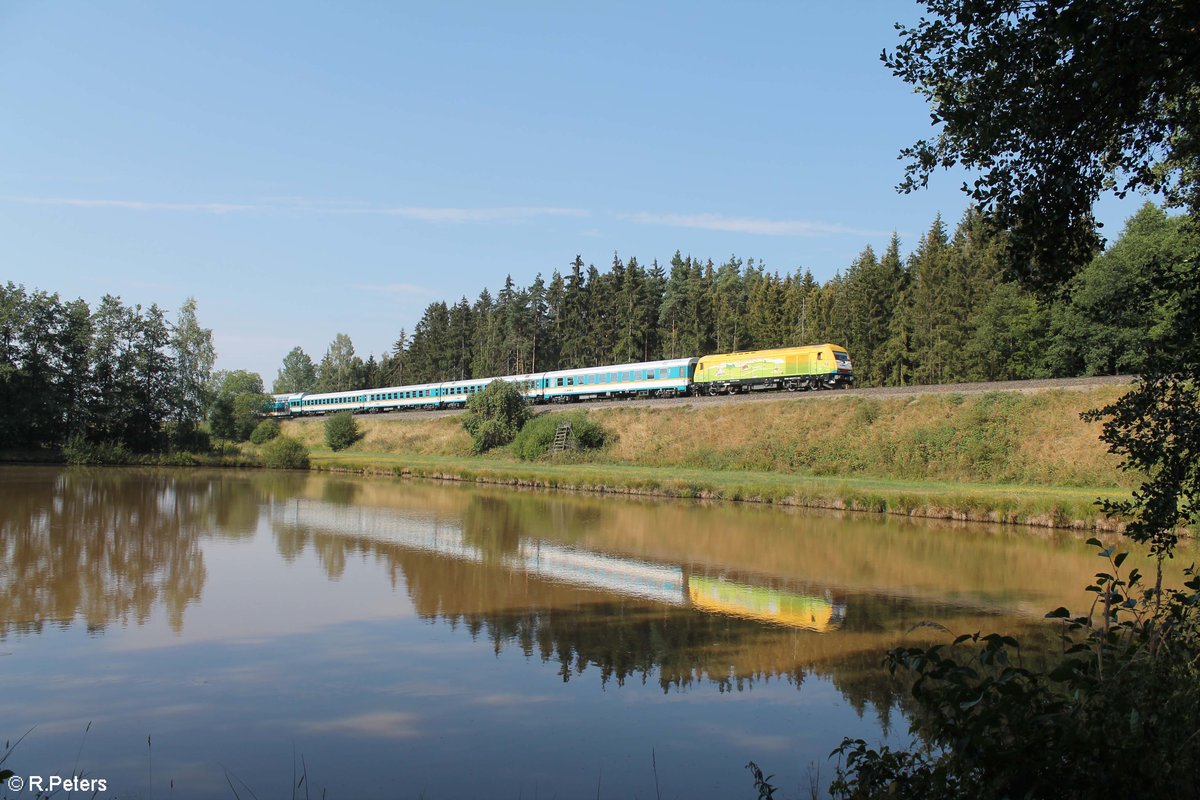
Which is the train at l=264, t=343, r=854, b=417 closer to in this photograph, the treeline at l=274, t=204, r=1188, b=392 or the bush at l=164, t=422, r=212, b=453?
the treeline at l=274, t=204, r=1188, b=392

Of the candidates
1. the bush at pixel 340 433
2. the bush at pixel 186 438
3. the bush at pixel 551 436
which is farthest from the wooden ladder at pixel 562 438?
the bush at pixel 186 438

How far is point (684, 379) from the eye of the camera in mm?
52406

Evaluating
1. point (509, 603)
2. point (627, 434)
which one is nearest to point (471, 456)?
point (627, 434)

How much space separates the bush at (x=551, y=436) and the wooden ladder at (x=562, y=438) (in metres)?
0.23

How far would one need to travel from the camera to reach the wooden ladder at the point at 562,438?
163 ft

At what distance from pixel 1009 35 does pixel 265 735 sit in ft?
29.8

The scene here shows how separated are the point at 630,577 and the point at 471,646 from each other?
6209mm

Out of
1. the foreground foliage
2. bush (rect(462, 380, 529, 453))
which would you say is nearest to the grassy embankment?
bush (rect(462, 380, 529, 453))

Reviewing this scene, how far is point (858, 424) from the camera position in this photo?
40.2 meters

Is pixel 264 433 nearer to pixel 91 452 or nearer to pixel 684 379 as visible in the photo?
pixel 91 452

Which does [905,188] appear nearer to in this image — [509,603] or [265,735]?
[265,735]

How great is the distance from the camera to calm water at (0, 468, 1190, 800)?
7.82 m

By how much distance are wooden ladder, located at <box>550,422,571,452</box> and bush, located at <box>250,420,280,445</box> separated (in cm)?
3342

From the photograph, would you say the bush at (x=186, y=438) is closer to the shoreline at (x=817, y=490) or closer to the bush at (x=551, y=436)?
the shoreline at (x=817, y=490)
